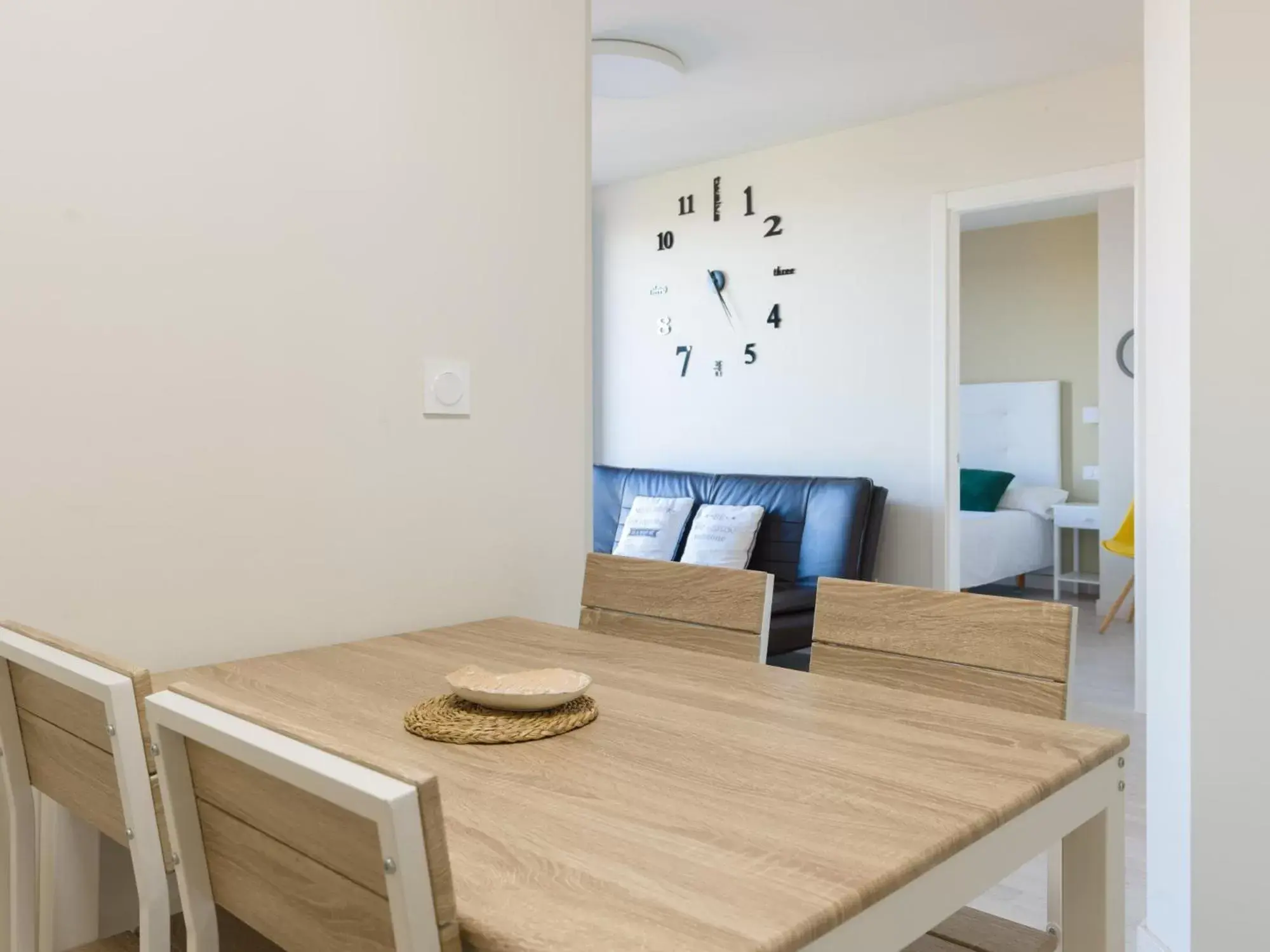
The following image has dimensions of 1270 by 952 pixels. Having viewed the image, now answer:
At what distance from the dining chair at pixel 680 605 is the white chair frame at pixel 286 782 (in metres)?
1.02

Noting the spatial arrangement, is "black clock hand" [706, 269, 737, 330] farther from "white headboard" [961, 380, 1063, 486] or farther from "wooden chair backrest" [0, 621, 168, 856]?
"wooden chair backrest" [0, 621, 168, 856]

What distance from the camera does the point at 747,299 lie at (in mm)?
5328

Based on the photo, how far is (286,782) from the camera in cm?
76

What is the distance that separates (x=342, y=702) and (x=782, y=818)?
72 centimetres

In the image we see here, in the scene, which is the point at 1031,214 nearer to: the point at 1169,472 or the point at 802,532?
the point at 802,532

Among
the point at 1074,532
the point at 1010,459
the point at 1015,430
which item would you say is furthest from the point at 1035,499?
the point at 1015,430

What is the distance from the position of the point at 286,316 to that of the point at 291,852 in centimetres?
117

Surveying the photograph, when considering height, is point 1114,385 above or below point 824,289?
below

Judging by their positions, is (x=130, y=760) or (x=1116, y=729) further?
(x=1116, y=729)

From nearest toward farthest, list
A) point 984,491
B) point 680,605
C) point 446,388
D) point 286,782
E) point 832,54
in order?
point 286,782 → point 680,605 → point 446,388 → point 832,54 → point 984,491

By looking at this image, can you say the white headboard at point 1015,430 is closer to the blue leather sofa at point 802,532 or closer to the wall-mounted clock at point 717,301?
the wall-mounted clock at point 717,301

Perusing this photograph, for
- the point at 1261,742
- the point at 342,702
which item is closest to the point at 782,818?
the point at 342,702

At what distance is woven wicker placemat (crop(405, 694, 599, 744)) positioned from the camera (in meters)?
1.22

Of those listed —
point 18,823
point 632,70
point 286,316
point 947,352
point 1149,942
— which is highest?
point 632,70
